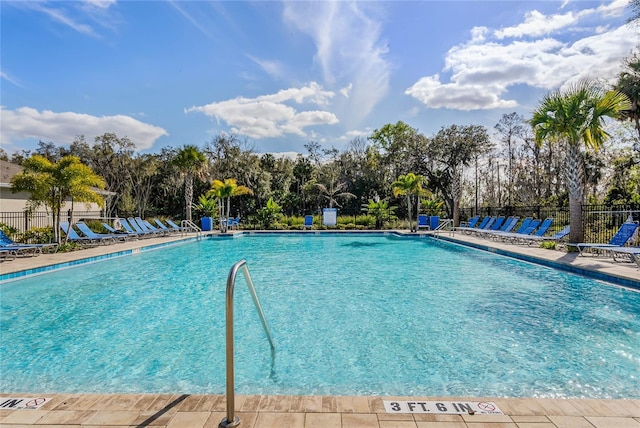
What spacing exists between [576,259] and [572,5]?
7.56 meters

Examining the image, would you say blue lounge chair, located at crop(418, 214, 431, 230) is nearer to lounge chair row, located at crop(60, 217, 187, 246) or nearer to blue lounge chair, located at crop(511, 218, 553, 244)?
blue lounge chair, located at crop(511, 218, 553, 244)

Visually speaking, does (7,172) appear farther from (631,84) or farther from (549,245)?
(631,84)

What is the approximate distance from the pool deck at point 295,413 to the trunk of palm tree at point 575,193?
10.8 m

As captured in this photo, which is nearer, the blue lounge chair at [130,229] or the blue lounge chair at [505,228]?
the blue lounge chair at [505,228]

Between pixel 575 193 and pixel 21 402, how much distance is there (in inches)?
541

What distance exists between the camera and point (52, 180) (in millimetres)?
11445

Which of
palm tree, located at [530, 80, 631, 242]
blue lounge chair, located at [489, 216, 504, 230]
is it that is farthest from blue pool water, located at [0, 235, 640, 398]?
blue lounge chair, located at [489, 216, 504, 230]

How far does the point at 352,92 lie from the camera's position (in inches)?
731

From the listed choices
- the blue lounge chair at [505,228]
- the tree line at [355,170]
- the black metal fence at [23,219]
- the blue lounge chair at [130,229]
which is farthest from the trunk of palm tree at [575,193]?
the black metal fence at [23,219]

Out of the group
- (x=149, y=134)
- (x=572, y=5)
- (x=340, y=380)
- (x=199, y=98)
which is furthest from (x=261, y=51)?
(x=149, y=134)

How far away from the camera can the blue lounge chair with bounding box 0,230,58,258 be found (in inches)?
395

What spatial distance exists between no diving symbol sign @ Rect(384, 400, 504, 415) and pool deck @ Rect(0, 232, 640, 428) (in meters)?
0.05

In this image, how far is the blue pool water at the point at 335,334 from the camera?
3.49m

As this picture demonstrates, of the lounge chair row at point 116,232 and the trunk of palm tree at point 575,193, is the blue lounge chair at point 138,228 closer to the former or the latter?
the lounge chair row at point 116,232
